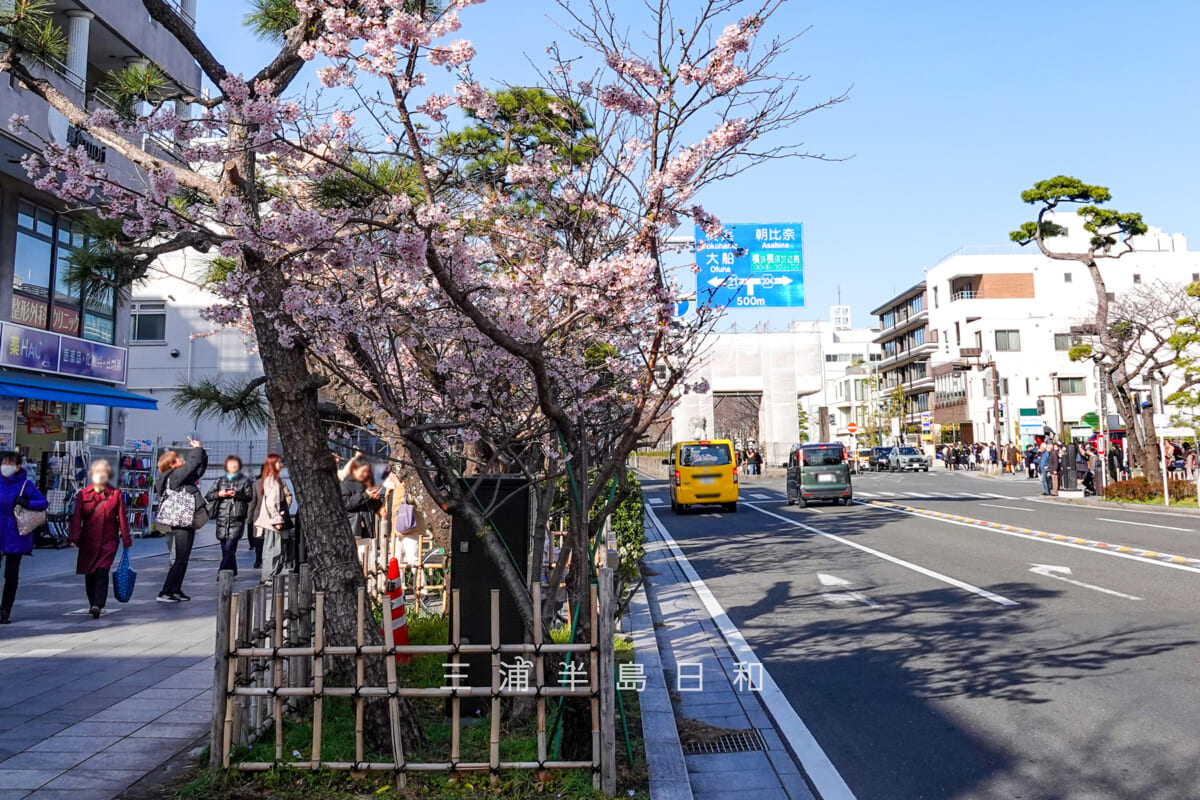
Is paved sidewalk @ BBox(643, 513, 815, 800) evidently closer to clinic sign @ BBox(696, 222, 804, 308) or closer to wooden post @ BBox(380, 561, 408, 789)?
wooden post @ BBox(380, 561, 408, 789)

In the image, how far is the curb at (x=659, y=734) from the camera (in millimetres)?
4529

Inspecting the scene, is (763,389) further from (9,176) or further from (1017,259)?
(9,176)

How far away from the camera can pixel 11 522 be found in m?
9.42

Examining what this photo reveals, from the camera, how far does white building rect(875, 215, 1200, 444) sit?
66.1 meters

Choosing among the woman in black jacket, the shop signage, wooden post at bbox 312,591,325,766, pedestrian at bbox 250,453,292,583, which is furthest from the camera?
the shop signage

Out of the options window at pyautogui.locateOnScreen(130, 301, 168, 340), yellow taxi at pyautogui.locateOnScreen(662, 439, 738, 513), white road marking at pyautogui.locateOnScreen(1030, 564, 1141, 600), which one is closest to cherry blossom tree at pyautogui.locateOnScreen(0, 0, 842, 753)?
white road marking at pyautogui.locateOnScreen(1030, 564, 1141, 600)

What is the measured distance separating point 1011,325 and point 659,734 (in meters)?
70.5

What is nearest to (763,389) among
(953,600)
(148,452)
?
(148,452)

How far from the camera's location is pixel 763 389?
64.5 meters

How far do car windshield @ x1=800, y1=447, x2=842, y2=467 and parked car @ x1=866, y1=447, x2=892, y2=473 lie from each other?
41239mm

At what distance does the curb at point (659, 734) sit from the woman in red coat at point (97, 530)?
5.72 metres

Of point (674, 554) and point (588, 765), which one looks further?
point (674, 554)

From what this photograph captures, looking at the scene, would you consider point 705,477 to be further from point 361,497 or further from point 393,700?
point 393,700

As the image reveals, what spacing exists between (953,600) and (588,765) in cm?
699
